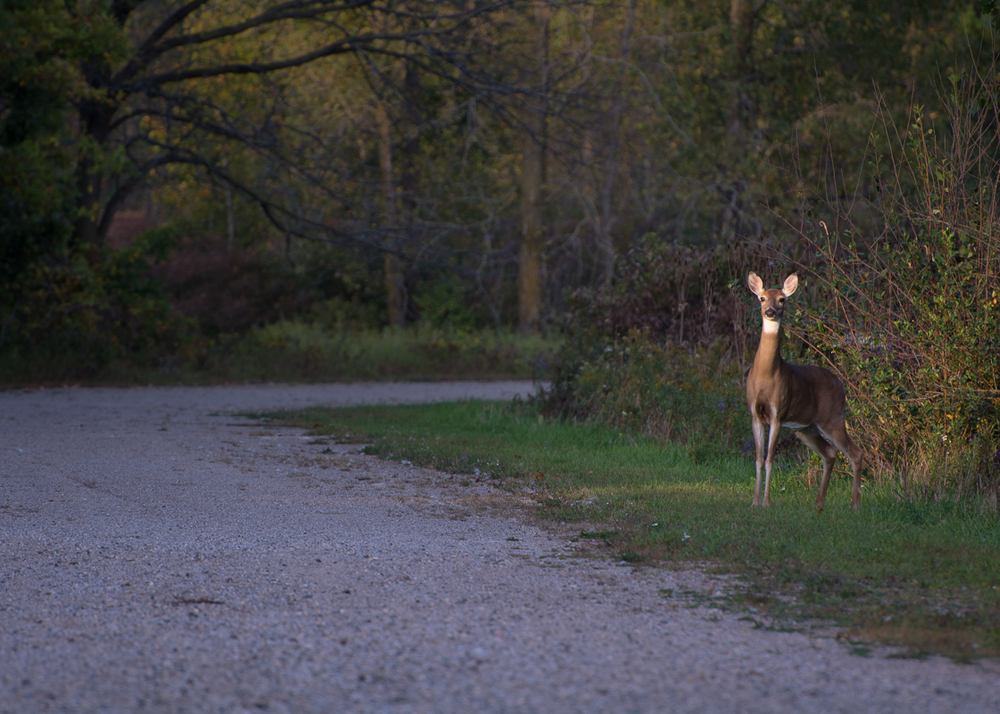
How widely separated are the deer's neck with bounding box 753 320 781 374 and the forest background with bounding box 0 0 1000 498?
1167mm

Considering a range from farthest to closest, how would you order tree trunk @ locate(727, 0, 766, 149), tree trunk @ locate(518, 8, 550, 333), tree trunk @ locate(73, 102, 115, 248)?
1. tree trunk @ locate(518, 8, 550, 333)
2. tree trunk @ locate(727, 0, 766, 149)
3. tree trunk @ locate(73, 102, 115, 248)

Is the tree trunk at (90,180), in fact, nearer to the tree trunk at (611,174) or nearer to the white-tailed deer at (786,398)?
the tree trunk at (611,174)

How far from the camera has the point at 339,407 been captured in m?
16.3

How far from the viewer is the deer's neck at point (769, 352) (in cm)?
762

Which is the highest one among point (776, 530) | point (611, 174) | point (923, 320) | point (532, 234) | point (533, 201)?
point (611, 174)

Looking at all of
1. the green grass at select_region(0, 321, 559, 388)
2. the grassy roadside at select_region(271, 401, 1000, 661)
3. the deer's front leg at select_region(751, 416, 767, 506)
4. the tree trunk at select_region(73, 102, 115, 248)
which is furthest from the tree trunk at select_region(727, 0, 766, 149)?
the deer's front leg at select_region(751, 416, 767, 506)

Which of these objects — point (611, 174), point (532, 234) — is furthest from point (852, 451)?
point (611, 174)

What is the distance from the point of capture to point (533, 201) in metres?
29.4

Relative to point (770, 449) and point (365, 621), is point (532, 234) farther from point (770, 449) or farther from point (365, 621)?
point (365, 621)

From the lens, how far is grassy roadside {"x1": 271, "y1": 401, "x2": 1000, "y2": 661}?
A: 5.30m

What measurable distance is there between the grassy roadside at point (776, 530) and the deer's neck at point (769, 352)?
1.01m

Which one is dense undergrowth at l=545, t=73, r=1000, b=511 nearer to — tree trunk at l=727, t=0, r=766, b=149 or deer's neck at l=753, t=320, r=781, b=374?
deer's neck at l=753, t=320, r=781, b=374

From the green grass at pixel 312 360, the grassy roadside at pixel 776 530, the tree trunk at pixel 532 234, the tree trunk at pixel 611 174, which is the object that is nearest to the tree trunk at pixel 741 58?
the tree trunk at pixel 611 174

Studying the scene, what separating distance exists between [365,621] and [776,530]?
3.06 metres
